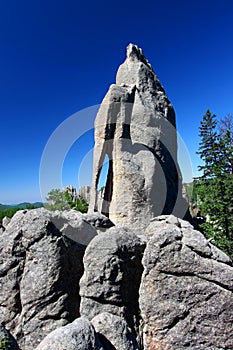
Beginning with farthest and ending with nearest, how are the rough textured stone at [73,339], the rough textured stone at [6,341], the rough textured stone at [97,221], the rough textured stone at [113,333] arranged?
the rough textured stone at [97,221]
the rough textured stone at [113,333]
the rough textured stone at [6,341]
the rough textured stone at [73,339]

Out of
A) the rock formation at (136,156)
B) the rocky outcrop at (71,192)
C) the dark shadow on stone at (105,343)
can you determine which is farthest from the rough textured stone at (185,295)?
the rocky outcrop at (71,192)

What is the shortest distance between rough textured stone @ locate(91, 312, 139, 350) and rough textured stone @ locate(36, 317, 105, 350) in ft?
1.46

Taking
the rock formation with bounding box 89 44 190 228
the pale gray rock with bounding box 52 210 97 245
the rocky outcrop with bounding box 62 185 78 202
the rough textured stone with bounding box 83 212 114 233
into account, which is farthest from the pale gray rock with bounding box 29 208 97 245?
the rocky outcrop with bounding box 62 185 78 202

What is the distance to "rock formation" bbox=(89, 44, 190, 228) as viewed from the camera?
44.5 ft

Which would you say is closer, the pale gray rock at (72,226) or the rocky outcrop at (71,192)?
the pale gray rock at (72,226)

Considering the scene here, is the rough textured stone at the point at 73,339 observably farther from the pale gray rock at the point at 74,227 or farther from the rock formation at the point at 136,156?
the rock formation at the point at 136,156

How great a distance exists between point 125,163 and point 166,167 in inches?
109

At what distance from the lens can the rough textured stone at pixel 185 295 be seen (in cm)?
594

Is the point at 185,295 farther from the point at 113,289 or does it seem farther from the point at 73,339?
the point at 73,339

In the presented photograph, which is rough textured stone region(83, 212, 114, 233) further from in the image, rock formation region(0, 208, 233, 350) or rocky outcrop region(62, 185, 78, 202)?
rocky outcrop region(62, 185, 78, 202)

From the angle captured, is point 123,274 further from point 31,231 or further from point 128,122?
point 128,122

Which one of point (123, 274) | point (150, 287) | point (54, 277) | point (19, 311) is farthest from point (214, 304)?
point (19, 311)

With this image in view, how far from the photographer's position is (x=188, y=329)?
6.01 meters

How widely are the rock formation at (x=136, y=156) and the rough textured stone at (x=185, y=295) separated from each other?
6.53 metres
